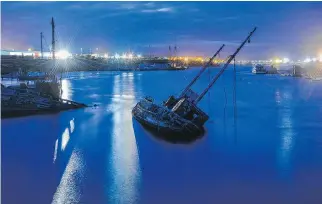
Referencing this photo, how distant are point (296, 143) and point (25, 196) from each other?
13.7 m

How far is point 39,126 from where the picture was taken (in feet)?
72.1

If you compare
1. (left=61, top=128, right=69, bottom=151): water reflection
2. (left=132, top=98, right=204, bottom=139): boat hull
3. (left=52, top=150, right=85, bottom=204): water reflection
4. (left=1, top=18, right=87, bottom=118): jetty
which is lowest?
(left=52, top=150, right=85, bottom=204): water reflection

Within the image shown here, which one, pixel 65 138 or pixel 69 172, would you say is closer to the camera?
pixel 69 172

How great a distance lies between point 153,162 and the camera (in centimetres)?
1545

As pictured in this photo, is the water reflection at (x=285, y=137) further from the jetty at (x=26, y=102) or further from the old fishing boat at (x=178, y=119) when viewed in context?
the jetty at (x=26, y=102)

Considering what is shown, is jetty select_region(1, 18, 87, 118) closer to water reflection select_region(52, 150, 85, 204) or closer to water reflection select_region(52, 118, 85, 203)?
water reflection select_region(52, 118, 85, 203)

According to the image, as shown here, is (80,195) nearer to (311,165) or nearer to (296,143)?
(311,165)

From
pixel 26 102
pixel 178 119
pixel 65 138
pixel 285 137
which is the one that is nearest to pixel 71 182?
pixel 65 138

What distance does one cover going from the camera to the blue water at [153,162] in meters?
11.8

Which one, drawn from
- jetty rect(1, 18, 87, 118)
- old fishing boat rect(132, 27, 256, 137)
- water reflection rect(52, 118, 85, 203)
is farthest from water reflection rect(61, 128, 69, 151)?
jetty rect(1, 18, 87, 118)

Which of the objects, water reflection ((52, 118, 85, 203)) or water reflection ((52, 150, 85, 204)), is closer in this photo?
water reflection ((52, 150, 85, 204))

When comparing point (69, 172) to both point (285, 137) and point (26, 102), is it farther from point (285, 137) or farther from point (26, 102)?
point (26, 102)

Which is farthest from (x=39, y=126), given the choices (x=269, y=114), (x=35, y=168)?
(x=269, y=114)

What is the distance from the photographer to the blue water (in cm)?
1181
